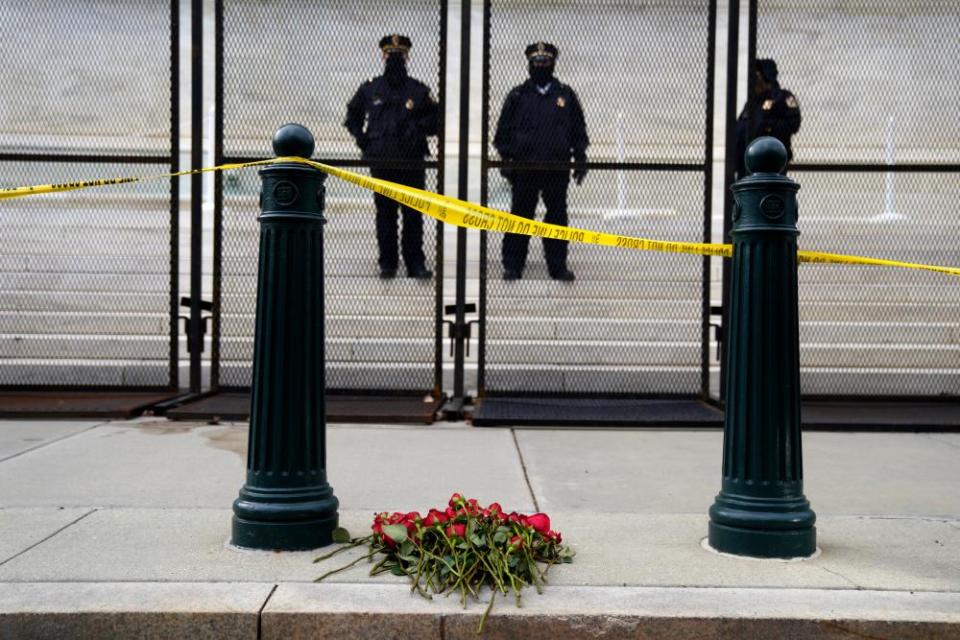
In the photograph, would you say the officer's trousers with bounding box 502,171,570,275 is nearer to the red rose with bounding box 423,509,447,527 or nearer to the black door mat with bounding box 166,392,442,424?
the black door mat with bounding box 166,392,442,424

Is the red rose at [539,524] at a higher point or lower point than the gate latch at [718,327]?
lower

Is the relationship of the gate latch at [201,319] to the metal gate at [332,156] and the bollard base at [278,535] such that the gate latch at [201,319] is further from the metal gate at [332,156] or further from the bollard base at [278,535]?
the bollard base at [278,535]

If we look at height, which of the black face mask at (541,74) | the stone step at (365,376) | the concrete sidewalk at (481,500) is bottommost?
the concrete sidewalk at (481,500)

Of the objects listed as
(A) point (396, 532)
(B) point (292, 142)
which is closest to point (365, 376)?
(B) point (292, 142)

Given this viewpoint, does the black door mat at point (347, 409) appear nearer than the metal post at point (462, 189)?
Yes

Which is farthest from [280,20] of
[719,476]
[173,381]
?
[719,476]

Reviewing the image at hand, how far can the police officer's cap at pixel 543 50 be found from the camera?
7777 millimetres

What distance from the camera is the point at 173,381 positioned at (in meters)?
7.89

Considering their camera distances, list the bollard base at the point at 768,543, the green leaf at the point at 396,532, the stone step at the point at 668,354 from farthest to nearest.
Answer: the stone step at the point at 668,354 → the bollard base at the point at 768,543 → the green leaf at the point at 396,532

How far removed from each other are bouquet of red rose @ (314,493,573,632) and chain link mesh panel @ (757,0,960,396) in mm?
4985

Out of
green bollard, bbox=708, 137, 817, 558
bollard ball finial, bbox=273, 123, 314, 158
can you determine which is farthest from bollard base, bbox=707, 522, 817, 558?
bollard ball finial, bbox=273, 123, 314, 158

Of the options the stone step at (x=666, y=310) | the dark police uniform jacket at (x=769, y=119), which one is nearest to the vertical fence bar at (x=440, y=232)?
the stone step at (x=666, y=310)

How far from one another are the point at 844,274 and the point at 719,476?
3.72 meters

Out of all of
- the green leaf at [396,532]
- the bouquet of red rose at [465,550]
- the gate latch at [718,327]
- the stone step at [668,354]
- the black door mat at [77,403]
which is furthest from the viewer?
the stone step at [668,354]
